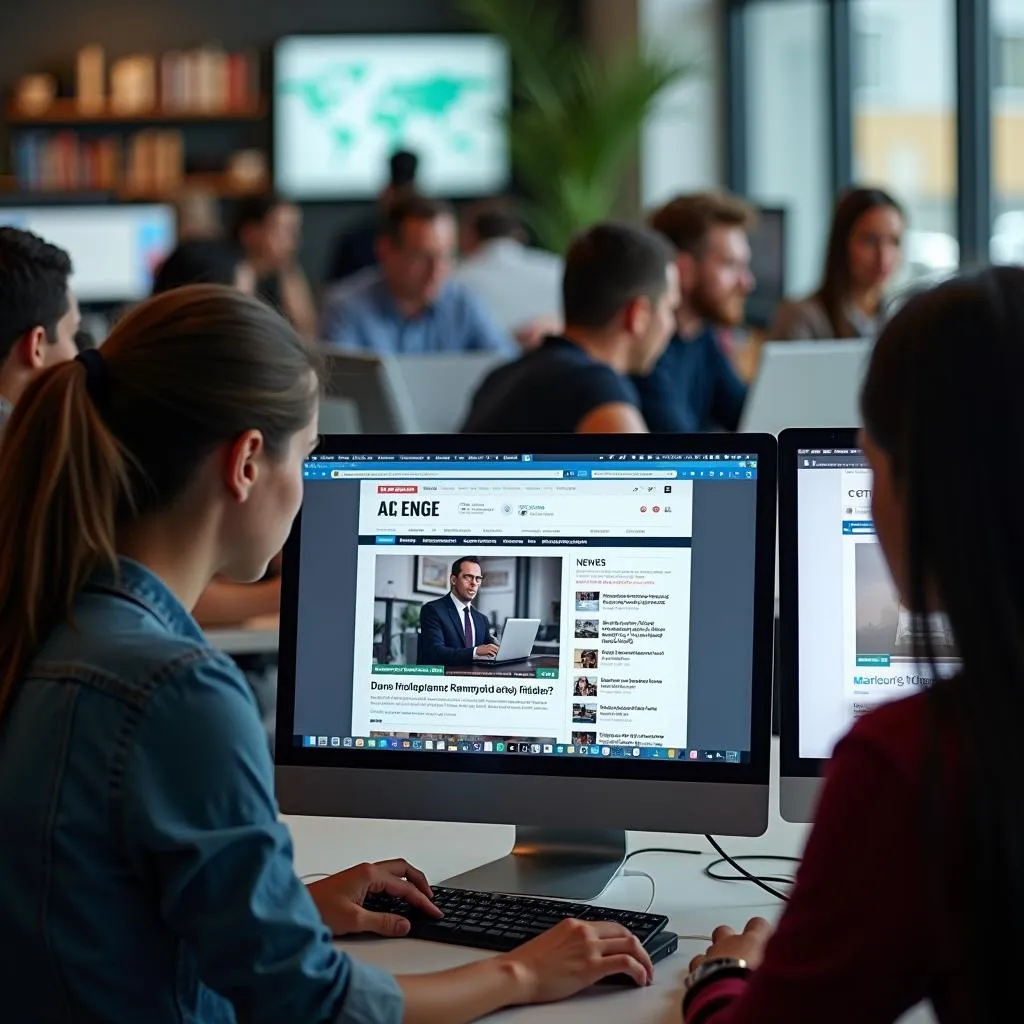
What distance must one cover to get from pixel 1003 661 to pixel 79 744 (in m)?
0.61

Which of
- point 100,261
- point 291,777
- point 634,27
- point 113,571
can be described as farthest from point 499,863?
point 634,27

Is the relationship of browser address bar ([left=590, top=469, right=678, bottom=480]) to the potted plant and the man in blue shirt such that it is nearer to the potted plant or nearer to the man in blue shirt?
the man in blue shirt

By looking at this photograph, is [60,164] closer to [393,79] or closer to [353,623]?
[393,79]

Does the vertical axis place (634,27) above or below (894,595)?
above

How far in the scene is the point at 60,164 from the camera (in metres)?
8.47

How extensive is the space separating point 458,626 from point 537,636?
76 mm

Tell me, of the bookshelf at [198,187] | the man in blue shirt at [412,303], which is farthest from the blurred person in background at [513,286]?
the bookshelf at [198,187]

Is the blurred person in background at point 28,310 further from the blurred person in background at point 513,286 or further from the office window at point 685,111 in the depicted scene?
the office window at point 685,111

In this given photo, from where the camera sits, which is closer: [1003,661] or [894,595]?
[1003,661]

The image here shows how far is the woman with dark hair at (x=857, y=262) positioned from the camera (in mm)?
4305

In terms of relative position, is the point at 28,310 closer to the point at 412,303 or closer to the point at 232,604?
the point at 232,604

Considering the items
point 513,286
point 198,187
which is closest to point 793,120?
point 513,286

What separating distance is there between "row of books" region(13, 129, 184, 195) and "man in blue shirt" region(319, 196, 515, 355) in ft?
12.4

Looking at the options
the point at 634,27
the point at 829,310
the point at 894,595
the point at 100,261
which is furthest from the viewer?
the point at 634,27
